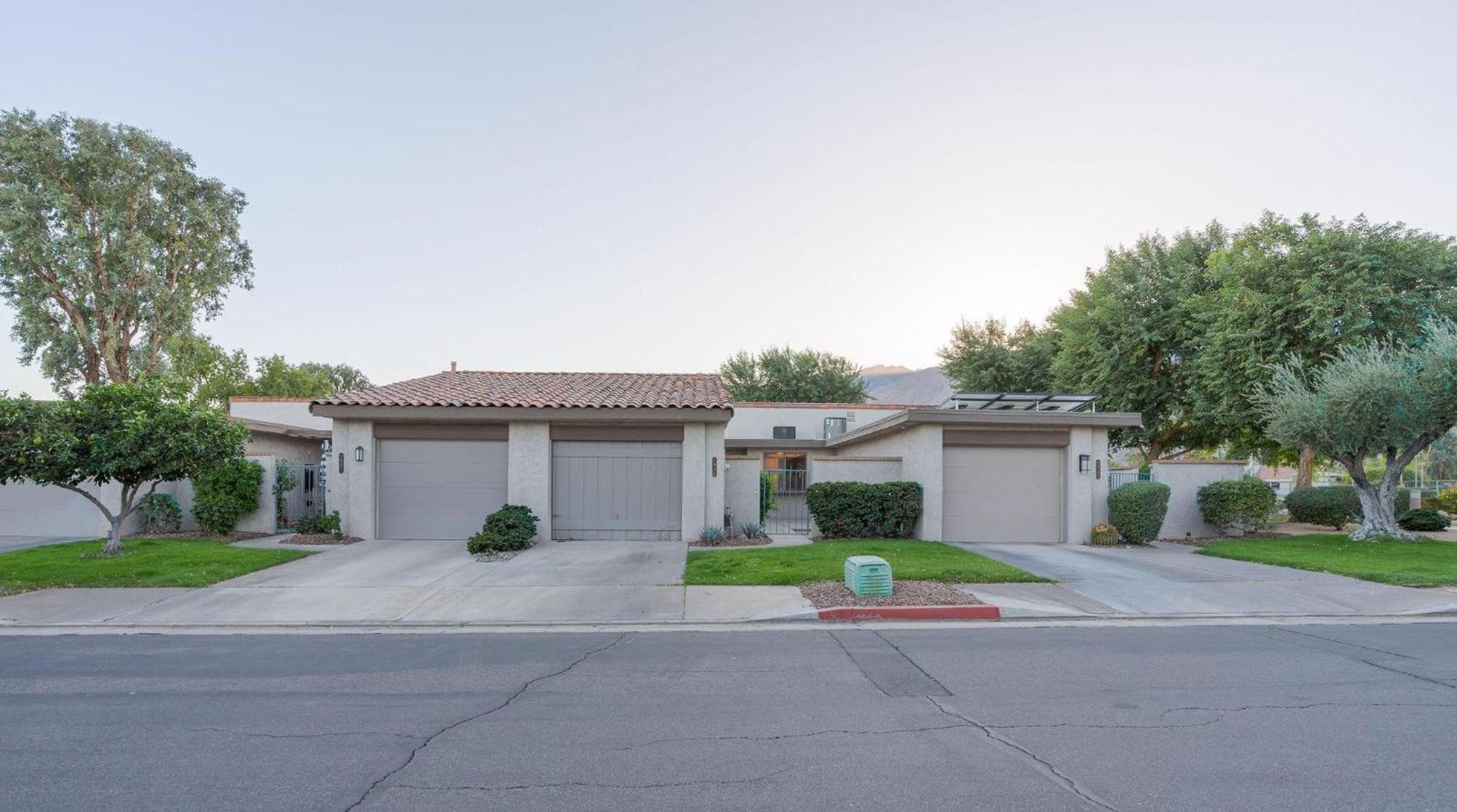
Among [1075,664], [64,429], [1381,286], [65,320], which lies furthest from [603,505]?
[65,320]

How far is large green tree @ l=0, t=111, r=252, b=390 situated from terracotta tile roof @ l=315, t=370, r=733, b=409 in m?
16.2

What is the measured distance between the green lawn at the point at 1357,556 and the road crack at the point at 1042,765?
10185 mm

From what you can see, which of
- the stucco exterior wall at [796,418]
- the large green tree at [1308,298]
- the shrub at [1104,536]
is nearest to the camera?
the shrub at [1104,536]

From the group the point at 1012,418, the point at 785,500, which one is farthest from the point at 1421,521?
the point at 785,500

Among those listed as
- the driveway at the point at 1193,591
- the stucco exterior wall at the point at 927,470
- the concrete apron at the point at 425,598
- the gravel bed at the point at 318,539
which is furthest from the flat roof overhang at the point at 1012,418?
the gravel bed at the point at 318,539

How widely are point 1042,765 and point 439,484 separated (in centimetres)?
1436

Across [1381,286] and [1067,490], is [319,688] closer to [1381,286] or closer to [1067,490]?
[1067,490]

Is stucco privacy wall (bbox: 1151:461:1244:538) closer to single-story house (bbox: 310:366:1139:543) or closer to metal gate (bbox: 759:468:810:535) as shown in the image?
single-story house (bbox: 310:366:1139:543)

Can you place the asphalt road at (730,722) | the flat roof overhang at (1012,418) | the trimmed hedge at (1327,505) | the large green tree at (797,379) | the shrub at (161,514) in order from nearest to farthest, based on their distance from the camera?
the asphalt road at (730,722) < the flat roof overhang at (1012,418) < the shrub at (161,514) < the trimmed hedge at (1327,505) < the large green tree at (797,379)

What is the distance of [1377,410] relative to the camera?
16219 mm

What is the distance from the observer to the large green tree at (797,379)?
44938 mm

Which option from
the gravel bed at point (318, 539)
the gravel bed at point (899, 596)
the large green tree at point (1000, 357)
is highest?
the large green tree at point (1000, 357)

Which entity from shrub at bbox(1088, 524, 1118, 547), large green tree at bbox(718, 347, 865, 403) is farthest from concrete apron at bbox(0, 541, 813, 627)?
large green tree at bbox(718, 347, 865, 403)

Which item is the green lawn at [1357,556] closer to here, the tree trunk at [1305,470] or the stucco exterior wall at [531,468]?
the tree trunk at [1305,470]
